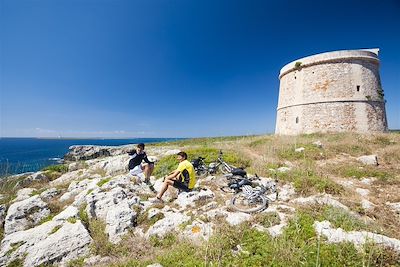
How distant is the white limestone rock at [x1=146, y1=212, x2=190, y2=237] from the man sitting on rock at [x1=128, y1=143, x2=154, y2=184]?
11.4 feet

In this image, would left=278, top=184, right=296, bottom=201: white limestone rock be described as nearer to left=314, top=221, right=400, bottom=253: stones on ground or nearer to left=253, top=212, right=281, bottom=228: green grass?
left=253, top=212, right=281, bottom=228: green grass

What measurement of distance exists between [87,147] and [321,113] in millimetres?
47256

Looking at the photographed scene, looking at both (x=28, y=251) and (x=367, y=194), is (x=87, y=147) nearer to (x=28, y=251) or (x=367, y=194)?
(x=28, y=251)

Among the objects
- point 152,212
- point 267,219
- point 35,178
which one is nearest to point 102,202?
point 152,212

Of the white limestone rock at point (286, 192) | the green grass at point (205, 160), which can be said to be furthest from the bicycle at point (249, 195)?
the green grass at point (205, 160)

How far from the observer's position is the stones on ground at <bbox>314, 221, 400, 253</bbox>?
3688 mm

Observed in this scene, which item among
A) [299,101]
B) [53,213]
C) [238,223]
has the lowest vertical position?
[53,213]

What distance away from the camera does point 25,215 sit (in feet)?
20.0

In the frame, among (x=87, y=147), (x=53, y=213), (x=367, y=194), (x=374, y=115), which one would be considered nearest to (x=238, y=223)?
(x=367, y=194)

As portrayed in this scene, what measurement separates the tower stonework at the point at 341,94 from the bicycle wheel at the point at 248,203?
16059 mm

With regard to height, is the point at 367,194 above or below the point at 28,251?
above

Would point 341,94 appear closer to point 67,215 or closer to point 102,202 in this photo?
point 102,202

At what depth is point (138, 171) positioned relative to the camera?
8719 mm

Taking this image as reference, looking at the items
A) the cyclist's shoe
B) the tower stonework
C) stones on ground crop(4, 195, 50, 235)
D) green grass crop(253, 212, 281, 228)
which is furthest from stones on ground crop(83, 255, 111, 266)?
the tower stonework
